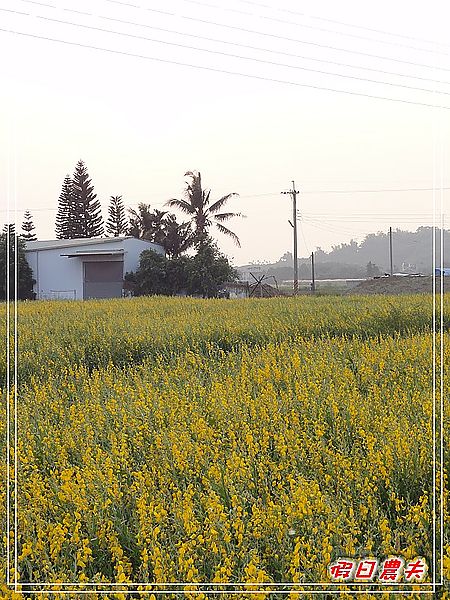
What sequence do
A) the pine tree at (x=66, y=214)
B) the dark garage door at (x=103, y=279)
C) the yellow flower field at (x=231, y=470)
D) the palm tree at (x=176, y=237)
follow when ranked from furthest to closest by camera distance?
the dark garage door at (x=103, y=279), the palm tree at (x=176, y=237), the pine tree at (x=66, y=214), the yellow flower field at (x=231, y=470)

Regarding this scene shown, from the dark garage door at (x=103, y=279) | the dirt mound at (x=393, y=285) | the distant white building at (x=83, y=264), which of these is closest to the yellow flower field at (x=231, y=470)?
the dirt mound at (x=393, y=285)

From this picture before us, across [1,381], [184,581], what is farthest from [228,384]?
[1,381]

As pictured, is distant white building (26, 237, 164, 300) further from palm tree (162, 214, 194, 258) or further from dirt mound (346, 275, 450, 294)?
dirt mound (346, 275, 450, 294)

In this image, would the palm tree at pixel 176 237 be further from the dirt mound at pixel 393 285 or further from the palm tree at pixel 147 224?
the dirt mound at pixel 393 285

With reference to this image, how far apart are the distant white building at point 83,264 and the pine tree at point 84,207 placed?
8.8 inches

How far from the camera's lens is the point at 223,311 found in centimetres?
970

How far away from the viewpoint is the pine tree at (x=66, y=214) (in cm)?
401

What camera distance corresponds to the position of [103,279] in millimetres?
7031

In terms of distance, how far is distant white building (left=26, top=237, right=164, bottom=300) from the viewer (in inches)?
197

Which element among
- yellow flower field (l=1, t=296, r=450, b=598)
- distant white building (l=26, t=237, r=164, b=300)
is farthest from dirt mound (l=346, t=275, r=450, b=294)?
distant white building (l=26, t=237, r=164, b=300)

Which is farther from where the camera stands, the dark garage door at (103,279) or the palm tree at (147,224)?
the dark garage door at (103,279)

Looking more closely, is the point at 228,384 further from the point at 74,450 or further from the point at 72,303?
the point at 72,303

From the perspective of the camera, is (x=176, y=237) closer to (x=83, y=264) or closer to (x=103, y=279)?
Answer: (x=83, y=264)

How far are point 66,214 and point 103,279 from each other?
275 cm
